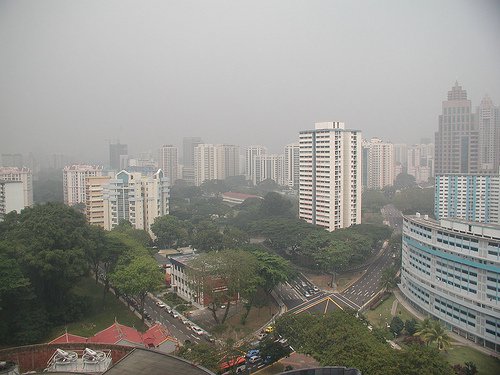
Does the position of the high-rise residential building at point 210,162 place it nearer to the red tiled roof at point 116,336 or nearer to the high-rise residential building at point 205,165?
the high-rise residential building at point 205,165

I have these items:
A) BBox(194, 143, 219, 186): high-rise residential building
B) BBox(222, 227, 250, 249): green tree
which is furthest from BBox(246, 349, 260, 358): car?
BBox(194, 143, 219, 186): high-rise residential building

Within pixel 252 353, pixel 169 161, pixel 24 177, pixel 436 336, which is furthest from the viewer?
pixel 169 161

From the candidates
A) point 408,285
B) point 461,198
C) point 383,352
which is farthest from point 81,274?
point 461,198

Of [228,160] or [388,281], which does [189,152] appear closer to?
[228,160]

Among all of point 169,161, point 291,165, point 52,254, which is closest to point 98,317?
point 52,254

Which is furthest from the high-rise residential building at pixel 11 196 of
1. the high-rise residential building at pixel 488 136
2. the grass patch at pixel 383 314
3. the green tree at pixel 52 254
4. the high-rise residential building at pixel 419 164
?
the high-rise residential building at pixel 419 164
